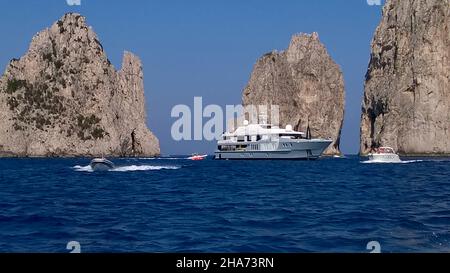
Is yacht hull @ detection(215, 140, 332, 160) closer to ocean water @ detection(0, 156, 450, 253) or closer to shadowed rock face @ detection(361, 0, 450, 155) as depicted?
shadowed rock face @ detection(361, 0, 450, 155)

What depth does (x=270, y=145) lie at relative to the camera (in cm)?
14562

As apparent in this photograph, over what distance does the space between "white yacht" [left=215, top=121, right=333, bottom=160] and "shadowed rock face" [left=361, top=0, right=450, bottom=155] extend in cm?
3555

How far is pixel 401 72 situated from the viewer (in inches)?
7013

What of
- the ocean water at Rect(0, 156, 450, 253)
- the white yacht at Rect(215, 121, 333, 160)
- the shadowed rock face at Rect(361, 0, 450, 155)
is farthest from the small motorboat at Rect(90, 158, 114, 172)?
the shadowed rock face at Rect(361, 0, 450, 155)

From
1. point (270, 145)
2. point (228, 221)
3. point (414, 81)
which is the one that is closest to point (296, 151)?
point (270, 145)

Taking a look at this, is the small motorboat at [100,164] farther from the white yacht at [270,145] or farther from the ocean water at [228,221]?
the white yacht at [270,145]

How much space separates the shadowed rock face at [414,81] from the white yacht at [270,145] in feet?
117

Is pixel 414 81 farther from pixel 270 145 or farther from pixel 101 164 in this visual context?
pixel 101 164

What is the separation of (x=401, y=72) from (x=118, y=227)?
167 m

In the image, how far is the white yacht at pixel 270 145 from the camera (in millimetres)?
140750

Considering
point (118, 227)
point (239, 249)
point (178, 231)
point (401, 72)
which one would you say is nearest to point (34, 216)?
point (118, 227)

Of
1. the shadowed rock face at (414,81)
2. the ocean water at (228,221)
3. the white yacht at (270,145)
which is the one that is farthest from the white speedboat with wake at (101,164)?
the shadowed rock face at (414,81)
